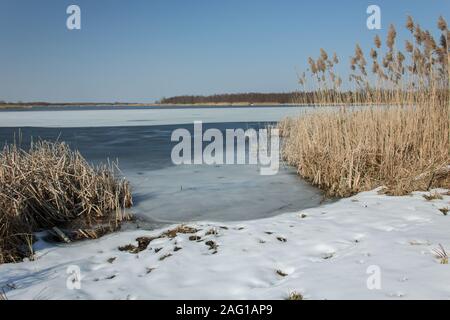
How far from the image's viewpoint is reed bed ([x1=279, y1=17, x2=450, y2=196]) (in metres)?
5.38

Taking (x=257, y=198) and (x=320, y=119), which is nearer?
(x=257, y=198)

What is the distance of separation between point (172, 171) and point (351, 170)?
344 centimetres

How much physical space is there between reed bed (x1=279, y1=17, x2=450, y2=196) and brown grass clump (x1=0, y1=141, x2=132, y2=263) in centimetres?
300

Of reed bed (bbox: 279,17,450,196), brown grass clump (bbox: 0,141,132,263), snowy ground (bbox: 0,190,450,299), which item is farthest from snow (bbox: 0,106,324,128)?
snowy ground (bbox: 0,190,450,299)

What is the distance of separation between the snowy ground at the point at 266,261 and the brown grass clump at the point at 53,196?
1.56 feet

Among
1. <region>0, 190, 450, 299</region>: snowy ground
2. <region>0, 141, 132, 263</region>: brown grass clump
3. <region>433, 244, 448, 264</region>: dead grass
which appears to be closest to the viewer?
<region>0, 190, 450, 299</region>: snowy ground

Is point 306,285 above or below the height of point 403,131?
below

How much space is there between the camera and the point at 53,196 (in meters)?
4.59

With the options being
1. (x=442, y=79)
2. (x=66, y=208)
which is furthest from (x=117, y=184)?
(x=442, y=79)

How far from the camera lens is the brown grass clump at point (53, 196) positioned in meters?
3.94

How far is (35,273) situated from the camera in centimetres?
305

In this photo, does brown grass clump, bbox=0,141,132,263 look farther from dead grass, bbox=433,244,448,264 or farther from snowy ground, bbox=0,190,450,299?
dead grass, bbox=433,244,448,264

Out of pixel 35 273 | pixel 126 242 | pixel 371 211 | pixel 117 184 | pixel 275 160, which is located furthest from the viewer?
pixel 275 160

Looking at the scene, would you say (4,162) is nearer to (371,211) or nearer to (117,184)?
(117,184)
